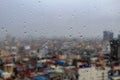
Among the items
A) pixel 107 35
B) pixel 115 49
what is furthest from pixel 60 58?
pixel 115 49

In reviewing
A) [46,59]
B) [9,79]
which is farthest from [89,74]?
[9,79]

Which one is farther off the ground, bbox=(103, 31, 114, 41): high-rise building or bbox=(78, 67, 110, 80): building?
bbox=(103, 31, 114, 41): high-rise building

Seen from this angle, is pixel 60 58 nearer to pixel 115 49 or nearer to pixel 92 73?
pixel 92 73

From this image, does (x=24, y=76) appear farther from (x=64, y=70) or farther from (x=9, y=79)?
(x=64, y=70)

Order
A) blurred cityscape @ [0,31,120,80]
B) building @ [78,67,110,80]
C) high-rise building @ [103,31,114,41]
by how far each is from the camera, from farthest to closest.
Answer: building @ [78,67,110,80]
high-rise building @ [103,31,114,41]
blurred cityscape @ [0,31,120,80]

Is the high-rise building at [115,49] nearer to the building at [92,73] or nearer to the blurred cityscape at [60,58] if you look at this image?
Answer: the blurred cityscape at [60,58]

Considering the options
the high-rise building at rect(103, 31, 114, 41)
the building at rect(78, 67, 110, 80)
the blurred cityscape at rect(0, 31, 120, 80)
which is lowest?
the building at rect(78, 67, 110, 80)

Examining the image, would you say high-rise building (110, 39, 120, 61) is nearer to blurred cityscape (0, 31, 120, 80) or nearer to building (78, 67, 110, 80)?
blurred cityscape (0, 31, 120, 80)

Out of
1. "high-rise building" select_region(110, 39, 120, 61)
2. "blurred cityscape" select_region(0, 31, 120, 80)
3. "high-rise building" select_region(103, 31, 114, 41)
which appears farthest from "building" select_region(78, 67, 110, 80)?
"high-rise building" select_region(103, 31, 114, 41)
